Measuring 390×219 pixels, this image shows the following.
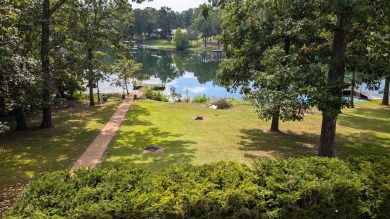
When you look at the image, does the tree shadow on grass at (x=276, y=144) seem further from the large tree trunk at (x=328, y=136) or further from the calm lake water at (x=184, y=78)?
the calm lake water at (x=184, y=78)

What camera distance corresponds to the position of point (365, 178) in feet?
20.6

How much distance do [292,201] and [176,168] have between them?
8.09 feet

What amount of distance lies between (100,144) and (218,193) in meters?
10.3

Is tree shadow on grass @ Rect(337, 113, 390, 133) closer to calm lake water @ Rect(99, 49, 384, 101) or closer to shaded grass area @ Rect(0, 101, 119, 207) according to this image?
shaded grass area @ Rect(0, 101, 119, 207)

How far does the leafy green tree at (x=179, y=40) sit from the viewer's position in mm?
97500

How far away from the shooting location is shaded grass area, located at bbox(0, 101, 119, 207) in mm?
10781

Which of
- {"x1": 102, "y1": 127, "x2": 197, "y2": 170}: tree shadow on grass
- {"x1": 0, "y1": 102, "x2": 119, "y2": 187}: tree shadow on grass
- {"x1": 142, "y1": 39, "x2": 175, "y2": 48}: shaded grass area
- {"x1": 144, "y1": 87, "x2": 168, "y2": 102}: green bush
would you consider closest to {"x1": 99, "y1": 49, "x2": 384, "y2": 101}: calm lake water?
{"x1": 144, "y1": 87, "x2": 168, "y2": 102}: green bush

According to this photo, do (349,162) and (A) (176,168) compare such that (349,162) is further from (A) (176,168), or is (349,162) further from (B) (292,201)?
(A) (176,168)

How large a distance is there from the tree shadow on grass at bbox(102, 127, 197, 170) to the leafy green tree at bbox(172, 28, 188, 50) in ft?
274

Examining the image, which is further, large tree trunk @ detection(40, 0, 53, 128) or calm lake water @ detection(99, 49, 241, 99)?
calm lake water @ detection(99, 49, 241, 99)

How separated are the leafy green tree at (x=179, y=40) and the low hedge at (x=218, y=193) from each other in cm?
9322

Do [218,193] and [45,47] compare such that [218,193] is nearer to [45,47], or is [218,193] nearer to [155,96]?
[45,47]

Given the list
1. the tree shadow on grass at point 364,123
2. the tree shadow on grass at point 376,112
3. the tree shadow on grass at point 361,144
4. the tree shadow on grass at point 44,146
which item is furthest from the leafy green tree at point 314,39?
the tree shadow on grass at point 376,112

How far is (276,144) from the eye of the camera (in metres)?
15.1
